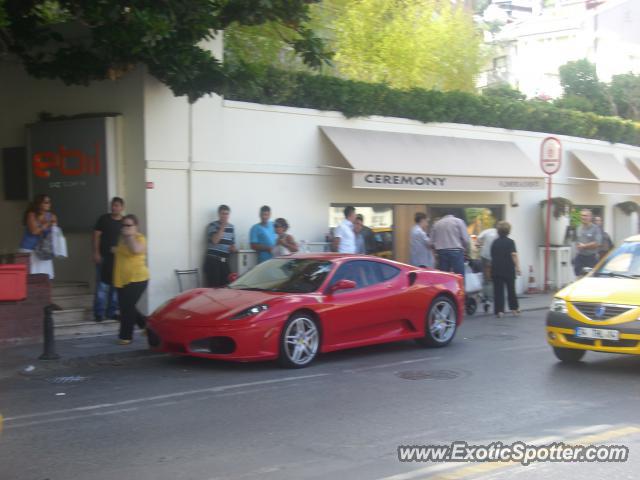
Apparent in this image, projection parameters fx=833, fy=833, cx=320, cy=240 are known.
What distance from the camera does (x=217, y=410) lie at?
25.6 ft

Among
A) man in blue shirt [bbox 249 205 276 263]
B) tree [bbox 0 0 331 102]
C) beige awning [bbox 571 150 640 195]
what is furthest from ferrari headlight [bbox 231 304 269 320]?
beige awning [bbox 571 150 640 195]

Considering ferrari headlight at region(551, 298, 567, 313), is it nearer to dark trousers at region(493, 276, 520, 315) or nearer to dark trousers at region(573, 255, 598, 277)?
dark trousers at region(493, 276, 520, 315)

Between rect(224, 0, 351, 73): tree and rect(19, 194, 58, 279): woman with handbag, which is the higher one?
rect(224, 0, 351, 73): tree

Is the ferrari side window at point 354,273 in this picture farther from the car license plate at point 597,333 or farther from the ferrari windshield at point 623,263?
the ferrari windshield at point 623,263

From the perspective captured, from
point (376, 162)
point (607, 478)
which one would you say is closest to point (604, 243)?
point (376, 162)

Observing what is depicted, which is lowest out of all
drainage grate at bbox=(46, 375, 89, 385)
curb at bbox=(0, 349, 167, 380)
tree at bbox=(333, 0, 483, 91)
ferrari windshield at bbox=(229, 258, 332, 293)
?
drainage grate at bbox=(46, 375, 89, 385)

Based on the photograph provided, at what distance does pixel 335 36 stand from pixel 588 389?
1646 centimetres

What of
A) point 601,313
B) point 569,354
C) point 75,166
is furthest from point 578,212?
point 75,166

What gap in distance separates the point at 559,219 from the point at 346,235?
8.16 m

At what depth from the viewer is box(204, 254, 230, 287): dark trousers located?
46.7 ft

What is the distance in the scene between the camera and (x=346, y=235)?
15492 mm

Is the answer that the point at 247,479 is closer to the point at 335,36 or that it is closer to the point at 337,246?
the point at 337,246

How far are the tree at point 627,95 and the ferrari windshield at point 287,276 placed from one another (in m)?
30.4

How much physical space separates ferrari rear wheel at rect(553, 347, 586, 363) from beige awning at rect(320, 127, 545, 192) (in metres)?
6.53
